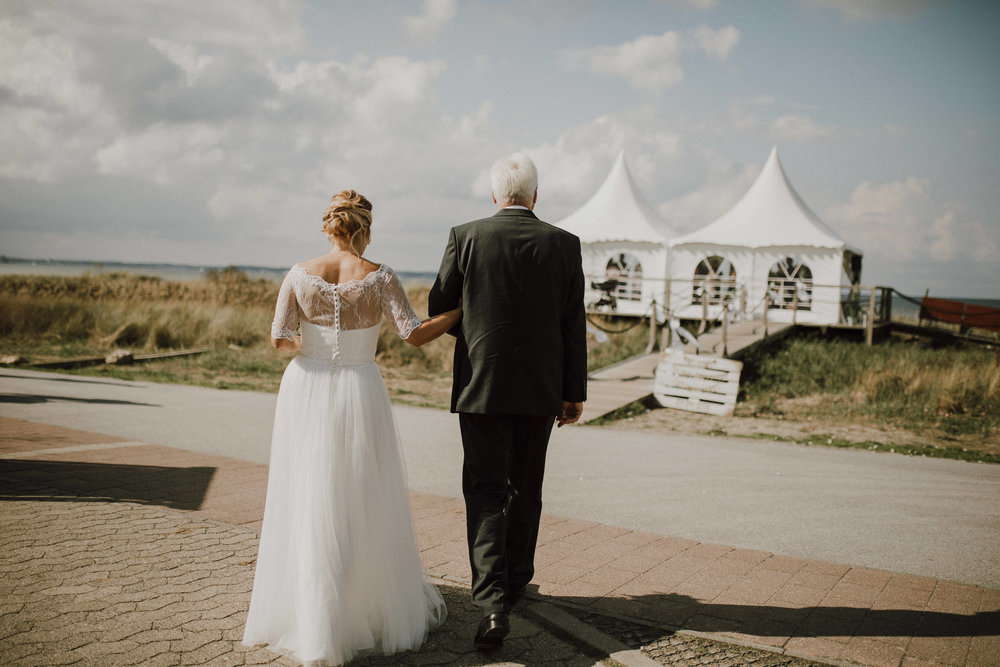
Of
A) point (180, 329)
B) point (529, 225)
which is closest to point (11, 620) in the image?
point (529, 225)

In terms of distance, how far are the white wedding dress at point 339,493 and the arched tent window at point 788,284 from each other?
23.7 m

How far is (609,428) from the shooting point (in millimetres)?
9945

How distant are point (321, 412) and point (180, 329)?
1682cm

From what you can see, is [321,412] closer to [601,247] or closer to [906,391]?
[906,391]

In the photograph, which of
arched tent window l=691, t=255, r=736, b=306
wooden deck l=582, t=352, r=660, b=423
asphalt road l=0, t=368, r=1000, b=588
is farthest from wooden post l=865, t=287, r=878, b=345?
asphalt road l=0, t=368, r=1000, b=588

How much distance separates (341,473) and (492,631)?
0.94 m

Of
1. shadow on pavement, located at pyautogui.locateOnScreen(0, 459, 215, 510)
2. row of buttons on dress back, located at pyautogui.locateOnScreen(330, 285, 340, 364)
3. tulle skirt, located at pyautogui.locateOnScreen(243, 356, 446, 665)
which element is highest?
row of buttons on dress back, located at pyautogui.locateOnScreen(330, 285, 340, 364)

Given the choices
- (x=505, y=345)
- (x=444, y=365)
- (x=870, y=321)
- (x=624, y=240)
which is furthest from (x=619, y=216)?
(x=505, y=345)

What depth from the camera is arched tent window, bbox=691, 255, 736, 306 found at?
25.7 meters

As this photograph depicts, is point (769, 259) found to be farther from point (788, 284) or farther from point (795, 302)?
point (795, 302)

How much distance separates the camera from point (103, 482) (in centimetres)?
590

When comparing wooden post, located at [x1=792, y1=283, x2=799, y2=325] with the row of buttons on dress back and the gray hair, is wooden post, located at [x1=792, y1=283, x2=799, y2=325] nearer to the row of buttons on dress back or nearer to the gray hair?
the gray hair

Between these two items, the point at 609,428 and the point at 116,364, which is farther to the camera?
the point at 116,364

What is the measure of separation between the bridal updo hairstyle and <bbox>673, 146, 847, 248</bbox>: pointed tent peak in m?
23.9
